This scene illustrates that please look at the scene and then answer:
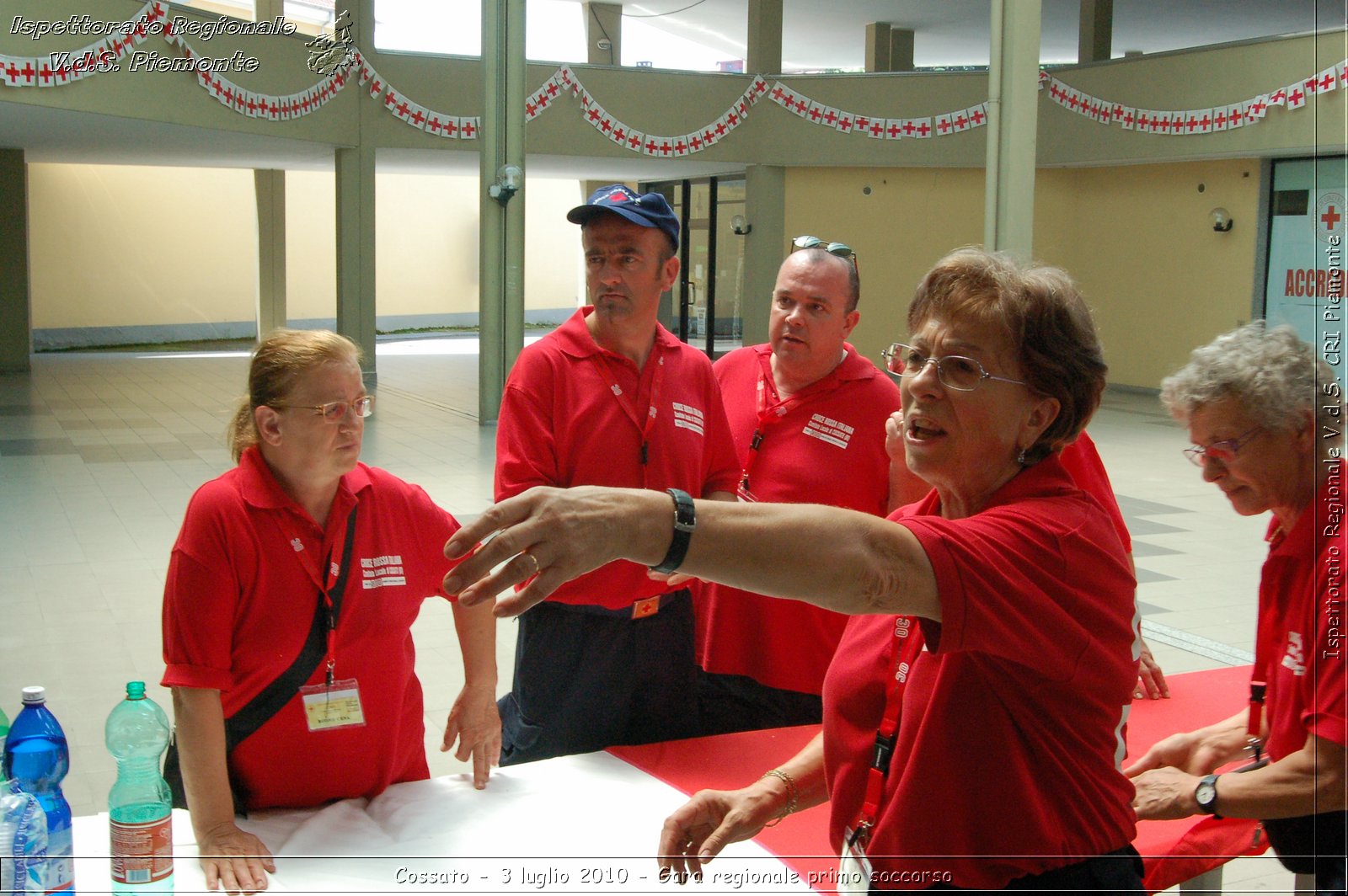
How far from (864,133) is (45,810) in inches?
666

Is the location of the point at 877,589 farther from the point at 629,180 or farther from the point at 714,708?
the point at 629,180

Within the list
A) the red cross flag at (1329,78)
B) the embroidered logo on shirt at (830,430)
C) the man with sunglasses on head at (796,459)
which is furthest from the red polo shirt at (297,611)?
the red cross flag at (1329,78)

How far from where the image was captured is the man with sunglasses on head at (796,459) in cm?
Answer: 296

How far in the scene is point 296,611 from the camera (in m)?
2.12

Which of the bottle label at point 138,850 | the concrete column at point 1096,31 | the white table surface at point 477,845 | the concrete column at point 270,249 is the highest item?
the concrete column at point 1096,31

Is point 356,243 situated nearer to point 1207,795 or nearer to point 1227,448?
point 1227,448

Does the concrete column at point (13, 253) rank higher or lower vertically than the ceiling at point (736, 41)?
lower

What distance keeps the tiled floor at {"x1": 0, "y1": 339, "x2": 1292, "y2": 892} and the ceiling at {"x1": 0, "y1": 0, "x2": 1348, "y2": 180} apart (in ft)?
10.7

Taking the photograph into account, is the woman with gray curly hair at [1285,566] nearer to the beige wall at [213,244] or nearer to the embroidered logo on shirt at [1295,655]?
the embroidered logo on shirt at [1295,655]

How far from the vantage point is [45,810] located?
5.91 feet

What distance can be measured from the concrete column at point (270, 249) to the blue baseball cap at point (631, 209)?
58.1ft

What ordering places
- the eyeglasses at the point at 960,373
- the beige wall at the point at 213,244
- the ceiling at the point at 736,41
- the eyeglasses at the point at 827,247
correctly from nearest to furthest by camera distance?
the eyeglasses at the point at 960,373 → the eyeglasses at the point at 827,247 → the ceiling at the point at 736,41 → the beige wall at the point at 213,244

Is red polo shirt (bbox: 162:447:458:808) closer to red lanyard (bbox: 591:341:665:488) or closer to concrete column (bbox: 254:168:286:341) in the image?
red lanyard (bbox: 591:341:665:488)

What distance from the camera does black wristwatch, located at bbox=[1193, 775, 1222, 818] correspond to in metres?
1.95
